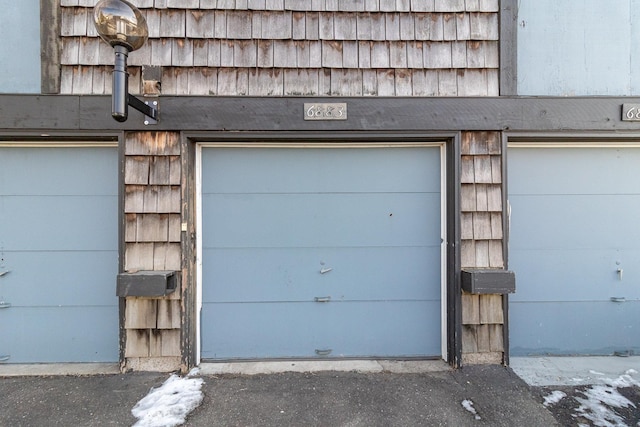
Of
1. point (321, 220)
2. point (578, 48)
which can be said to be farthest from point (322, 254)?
point (578, 48)

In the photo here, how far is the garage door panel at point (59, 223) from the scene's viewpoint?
2.48 meters

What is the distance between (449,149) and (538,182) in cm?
87

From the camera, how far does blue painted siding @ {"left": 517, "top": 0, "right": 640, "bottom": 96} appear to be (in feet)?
8.16

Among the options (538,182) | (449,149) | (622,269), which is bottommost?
(622,269)

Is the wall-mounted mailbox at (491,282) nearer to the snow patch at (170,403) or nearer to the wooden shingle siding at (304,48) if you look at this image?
the wooden shingle siding at (304,48)

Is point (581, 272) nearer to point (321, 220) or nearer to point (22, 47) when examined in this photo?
point (321, 220)

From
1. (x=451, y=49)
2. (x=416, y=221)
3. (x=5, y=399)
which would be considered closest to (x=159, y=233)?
(x=5, y=399)

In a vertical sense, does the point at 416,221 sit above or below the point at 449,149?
below

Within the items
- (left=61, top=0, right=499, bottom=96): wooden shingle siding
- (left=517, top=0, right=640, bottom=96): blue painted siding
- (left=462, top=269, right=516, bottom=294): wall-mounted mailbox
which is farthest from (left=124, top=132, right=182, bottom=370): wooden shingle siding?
(left=517, top=0, right=640, bottom=96): blue painted siding

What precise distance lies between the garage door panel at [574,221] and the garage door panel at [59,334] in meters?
3.52

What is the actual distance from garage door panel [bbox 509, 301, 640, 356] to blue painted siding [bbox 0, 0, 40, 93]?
4.37 m

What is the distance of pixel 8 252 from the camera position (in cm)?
248

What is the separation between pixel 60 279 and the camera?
98.8 inches

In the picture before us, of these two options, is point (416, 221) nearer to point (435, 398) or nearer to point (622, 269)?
point (435, 398)
